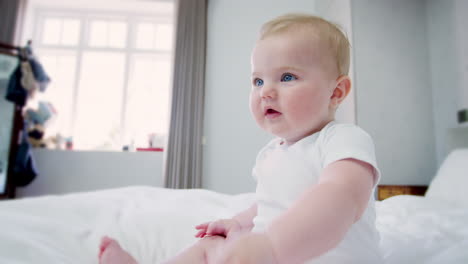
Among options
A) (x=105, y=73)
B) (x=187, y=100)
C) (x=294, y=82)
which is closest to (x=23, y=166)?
(x=105, y=73)

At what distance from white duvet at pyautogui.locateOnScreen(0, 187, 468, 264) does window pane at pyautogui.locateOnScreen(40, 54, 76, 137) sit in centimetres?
356

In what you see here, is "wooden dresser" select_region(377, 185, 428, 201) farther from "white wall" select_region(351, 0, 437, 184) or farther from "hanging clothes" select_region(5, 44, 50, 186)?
"hanging clothes" select_region(5, 44, 50, 186)

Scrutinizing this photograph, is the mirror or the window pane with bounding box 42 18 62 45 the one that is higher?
the window pane with bounding box 42 18 62 45

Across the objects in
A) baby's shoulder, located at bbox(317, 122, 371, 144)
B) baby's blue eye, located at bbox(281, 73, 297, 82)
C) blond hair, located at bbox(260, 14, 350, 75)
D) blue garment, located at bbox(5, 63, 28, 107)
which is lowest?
baby's shoulder, located at bbox(317, 122, 371, 144)

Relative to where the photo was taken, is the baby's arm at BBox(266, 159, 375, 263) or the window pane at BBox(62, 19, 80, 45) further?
the window pane at BBox(62, 19, 80, 45)

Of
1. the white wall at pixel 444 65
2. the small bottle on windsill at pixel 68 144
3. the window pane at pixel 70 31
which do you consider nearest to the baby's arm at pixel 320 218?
the white wall at pixel 444 65

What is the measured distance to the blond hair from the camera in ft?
1.95

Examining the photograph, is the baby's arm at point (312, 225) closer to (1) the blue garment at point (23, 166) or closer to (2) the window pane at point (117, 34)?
(1) the blue garment at point (23, 166)

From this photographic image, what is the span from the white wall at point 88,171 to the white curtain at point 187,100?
36cm

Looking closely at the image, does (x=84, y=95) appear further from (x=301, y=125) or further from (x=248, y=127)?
(x=301, y=125)

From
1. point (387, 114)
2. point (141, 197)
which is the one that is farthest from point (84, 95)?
point (387, 114)

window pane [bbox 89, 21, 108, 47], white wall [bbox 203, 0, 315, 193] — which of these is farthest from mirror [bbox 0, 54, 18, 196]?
white wall [bbox 203, 0, 315, 193]

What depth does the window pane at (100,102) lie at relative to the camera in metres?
4.28

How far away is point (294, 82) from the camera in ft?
1.87
